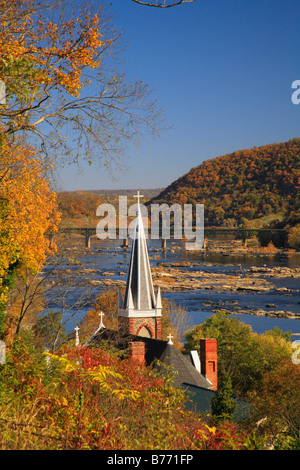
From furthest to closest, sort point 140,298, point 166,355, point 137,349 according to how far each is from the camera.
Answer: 1. point 140,298
2. point 137,349
3. point 166,355

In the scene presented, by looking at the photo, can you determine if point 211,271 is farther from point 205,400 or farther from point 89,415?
point 89,415

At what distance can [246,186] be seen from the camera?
151 metres

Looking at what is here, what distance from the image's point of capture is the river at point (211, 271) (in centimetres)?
4081

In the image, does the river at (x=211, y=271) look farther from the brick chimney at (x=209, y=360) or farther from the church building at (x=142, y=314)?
the brick chimney at (x=209, y=360)

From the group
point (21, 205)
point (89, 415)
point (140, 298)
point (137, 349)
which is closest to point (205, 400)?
point (137, 349)

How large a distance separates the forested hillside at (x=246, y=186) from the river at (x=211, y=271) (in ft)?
87.5

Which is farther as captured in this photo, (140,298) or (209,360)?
(140,298)

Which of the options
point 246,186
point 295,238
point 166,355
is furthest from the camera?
point 246,186

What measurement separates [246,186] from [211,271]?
81.5m

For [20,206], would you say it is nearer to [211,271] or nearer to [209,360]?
[209,360]

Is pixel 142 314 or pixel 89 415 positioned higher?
pixel 89 415

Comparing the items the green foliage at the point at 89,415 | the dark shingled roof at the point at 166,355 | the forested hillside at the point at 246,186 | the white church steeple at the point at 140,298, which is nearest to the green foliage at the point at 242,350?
the white church steeple at the point at 140,298

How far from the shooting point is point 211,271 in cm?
7388

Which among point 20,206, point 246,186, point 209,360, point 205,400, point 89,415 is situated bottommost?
point 209,360
